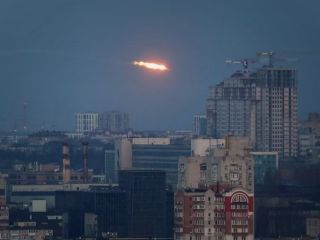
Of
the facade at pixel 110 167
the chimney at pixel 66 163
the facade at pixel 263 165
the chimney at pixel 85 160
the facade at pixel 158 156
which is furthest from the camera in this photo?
the chimney at pixel 66 163

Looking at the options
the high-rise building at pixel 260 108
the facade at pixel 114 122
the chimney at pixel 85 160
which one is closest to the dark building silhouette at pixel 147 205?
the chimney at pixel 85 160

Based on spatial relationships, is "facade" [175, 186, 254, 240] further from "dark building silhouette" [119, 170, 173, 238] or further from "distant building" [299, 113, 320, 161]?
"distant building" [299, 113, 320, 161]

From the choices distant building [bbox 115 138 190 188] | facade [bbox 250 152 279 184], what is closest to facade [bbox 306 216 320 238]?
facade [bbox 250 152 279 184]

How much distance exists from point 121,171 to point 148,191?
3218 millimetres

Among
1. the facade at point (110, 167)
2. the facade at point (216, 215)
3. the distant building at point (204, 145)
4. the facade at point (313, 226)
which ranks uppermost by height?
the distant building at point (204, 145)

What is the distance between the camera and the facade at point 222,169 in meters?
31.5

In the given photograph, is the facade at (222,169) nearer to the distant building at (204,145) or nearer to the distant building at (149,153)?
the distant building at (204,145)

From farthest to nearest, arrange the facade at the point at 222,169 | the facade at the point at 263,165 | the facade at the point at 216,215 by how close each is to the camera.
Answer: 1. the facade at the point at 263,165
2. the facade at the point at 222,169
3. the facade at the point at 216,215

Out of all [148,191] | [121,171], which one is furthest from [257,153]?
[148,191]

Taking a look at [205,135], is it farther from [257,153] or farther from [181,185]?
[181,185]

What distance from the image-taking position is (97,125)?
50594 millimetres

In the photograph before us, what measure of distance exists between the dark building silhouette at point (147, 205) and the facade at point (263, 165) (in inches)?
50.3

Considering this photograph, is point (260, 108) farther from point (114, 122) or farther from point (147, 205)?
point (147, 205)

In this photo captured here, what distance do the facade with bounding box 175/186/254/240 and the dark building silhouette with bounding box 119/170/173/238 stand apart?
1.57 metres
